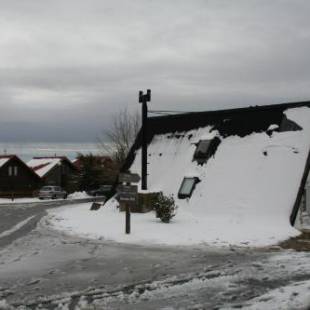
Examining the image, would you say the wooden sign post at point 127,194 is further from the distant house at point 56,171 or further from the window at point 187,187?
the distant house at point 56,171

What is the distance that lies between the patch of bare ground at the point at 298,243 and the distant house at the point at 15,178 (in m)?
38.9

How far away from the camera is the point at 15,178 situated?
51.3 meters

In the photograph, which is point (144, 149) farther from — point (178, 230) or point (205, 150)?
point (178, 230)

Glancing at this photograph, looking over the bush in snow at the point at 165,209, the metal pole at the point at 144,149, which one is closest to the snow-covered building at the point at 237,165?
the metal pole at the point at 144,149

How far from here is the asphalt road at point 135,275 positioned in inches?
318

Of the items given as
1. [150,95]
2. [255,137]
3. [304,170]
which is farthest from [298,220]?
[150,95]

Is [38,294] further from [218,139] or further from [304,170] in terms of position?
[218,139]

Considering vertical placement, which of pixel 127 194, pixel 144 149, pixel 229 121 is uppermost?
pixel 229 121

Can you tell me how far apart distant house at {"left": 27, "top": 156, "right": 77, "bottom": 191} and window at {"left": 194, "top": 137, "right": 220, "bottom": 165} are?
34609 millimetres

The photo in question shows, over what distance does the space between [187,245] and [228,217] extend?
496cm

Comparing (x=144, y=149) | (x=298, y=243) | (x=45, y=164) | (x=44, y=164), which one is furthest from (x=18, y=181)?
(x=298, y=243)

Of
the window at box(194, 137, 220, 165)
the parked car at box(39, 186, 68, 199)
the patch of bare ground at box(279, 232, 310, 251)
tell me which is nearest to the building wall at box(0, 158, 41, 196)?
the parked car at box(39, 186, 68, 199)

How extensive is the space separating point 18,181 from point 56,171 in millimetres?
8263

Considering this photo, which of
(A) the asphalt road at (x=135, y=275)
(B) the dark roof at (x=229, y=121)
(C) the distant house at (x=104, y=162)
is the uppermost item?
(B) the dark roof at (x=229, y=121)
